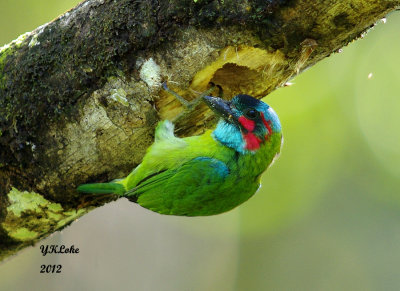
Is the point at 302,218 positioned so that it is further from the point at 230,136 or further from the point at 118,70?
the point at 118,70

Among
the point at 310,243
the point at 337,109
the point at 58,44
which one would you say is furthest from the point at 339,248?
the point at 58,44

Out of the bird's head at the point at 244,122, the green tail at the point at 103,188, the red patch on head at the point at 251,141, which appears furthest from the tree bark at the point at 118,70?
the red patch on head at the point at 251,141

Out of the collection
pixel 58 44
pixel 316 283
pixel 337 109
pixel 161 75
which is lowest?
pixel 161 75

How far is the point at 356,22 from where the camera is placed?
2.55 meters

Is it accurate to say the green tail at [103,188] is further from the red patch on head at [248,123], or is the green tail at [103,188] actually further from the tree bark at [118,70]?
the red patch on head at [248,123]

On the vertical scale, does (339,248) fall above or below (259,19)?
above

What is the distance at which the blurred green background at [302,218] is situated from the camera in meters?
6.91

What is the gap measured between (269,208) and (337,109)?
2.00 metres

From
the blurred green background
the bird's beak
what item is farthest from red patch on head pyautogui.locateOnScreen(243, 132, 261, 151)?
the blurred green background

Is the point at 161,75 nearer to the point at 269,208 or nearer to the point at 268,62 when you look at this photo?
the point at 268,62

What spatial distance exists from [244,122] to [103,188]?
3.57 ft

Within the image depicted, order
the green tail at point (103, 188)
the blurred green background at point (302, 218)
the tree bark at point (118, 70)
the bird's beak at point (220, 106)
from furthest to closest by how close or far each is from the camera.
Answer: the blurred green background at point (302, 218) < the bird's beak at point (220, 106) < the green tail at point (103, 188) < the tree bark at point (118, 70)

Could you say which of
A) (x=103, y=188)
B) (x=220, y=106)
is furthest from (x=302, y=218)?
(x=103, y=188)

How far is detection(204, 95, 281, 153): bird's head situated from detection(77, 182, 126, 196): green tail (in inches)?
31.2
